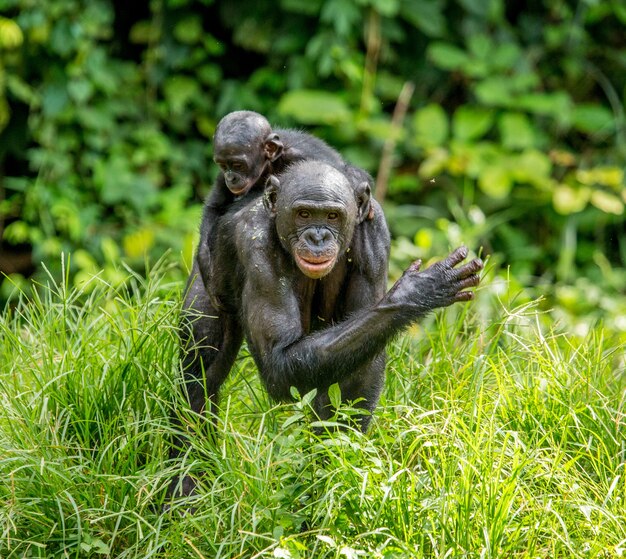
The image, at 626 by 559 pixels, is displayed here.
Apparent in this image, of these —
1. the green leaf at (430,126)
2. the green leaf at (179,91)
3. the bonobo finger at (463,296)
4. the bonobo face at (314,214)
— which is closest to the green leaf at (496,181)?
the green leaf at (430,126)

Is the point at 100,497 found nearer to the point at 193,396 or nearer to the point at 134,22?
the point at 193,396

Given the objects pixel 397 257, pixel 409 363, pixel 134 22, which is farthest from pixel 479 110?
pixel 409 363

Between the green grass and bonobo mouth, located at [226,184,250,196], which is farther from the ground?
bonobo mouth, located at [226,184,250,196]

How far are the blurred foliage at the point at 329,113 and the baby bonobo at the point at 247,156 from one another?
4.27m

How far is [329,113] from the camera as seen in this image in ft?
34.3

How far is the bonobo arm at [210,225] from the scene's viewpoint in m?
5.51

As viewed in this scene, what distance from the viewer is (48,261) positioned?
33.6ft

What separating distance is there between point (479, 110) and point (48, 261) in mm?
4697

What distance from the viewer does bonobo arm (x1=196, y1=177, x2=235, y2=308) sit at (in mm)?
5508

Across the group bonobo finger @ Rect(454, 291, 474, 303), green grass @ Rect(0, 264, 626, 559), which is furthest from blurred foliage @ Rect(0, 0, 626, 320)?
bonobo finger @ Rect(454, 291, 474, 303)

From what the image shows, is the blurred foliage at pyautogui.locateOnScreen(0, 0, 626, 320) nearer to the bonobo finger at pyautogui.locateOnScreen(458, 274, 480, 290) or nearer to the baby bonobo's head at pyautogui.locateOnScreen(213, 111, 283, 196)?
the baby bonobo's head at pyautogui.locateOnScreen(213, 111, 283, 196)

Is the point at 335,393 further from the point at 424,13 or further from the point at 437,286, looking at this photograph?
the point at 424,13

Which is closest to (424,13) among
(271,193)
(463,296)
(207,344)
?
(207,344)

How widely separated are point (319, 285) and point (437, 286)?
0.82m
